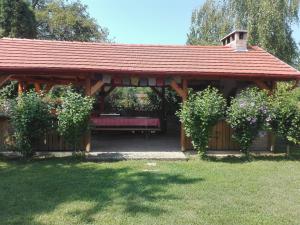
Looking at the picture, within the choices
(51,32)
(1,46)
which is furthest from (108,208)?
(51,32)

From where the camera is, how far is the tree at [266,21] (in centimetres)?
1972

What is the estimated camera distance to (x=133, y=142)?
12922 millimetres

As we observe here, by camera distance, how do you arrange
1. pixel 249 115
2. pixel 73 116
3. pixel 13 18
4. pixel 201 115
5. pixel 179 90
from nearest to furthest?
pixel 73 116
pixel 201 115
pixel 249 115
pixel 179 90
pixel 13 18

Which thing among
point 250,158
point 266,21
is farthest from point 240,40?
point 266,21

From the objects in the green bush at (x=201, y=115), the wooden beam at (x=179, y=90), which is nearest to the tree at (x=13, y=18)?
the wooden beam at (x=179, y=90)

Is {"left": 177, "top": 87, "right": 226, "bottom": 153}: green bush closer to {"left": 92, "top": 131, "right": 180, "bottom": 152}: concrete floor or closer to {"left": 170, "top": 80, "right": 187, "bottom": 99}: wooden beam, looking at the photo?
{"left": 170, "top": 80, "right": 187, "bottom": 99}: wooden beam

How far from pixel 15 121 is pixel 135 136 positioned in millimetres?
5916

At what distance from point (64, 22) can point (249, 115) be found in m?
28.3

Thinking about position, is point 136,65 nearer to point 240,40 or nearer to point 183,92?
point 183,92

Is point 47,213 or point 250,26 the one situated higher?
point 250,26

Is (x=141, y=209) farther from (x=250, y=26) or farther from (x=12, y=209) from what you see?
(x=250, y=26)

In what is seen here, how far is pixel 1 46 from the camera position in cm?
1164

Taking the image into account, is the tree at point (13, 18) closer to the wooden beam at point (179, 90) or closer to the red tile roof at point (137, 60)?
the red tile roof at point (137, 60)

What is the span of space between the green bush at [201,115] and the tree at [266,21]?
442 inches
